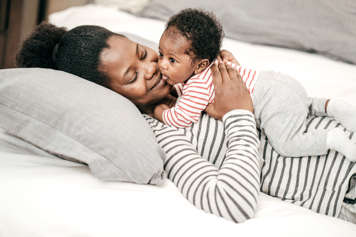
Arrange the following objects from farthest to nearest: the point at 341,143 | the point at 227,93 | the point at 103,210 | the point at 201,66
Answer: the point at 201,66
the point at 227,93
the point at 341,143
the point at 103,210

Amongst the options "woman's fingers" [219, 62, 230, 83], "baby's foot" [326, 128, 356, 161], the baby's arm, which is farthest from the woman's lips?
"baby's foot" [326, 128, 356, 161]

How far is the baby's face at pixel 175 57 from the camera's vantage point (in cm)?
103

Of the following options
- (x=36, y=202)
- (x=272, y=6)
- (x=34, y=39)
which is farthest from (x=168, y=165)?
(x=272, y=6)

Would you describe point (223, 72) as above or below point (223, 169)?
above

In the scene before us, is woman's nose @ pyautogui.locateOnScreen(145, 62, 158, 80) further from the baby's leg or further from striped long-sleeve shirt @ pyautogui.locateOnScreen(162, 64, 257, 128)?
the baby's leg

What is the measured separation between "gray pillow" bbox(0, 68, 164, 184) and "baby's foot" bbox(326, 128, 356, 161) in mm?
478

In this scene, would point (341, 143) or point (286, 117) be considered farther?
point (286, 117)

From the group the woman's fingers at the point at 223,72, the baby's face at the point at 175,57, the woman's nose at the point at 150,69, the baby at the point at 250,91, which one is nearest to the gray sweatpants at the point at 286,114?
the baby at the point at 250,91

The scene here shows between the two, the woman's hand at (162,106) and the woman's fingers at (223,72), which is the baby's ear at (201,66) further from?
the woman's hand at (162,106)

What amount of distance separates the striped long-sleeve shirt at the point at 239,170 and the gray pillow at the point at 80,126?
9 centimetres

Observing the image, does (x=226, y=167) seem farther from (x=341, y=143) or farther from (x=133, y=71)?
(x=133, y=71)

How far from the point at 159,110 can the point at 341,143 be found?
0.57 metres

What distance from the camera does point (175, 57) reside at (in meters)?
1.05

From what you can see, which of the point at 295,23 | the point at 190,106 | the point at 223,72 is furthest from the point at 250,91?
the point at 295,23
